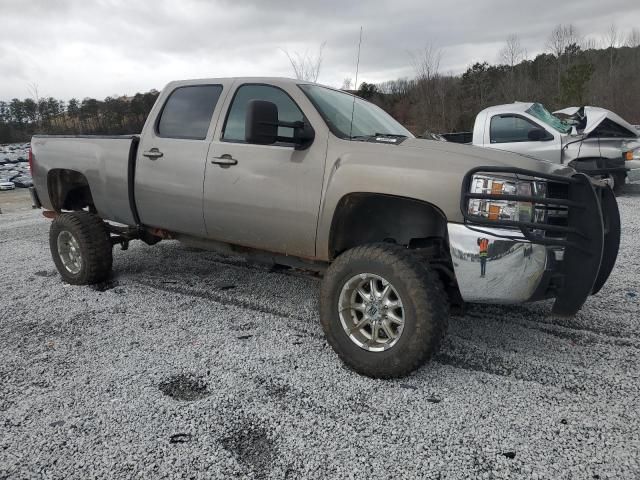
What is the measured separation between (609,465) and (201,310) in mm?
2996

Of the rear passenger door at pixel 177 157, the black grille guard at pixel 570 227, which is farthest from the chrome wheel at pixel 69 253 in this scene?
the black grille guard at pixel 570 227

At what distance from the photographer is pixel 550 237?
261 centimetres

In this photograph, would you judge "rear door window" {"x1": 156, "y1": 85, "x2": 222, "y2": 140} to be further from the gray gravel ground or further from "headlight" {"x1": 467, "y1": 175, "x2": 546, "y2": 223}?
"headlight" {"x1": 467, "y1": 175, "x2": 546, "y2": 223}

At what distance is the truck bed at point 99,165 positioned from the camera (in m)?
4.14

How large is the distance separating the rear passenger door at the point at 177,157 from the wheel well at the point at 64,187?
1170 mm

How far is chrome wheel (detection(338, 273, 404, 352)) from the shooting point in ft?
9.10

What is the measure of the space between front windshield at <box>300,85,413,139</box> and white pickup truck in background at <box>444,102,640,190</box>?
17.3 feet

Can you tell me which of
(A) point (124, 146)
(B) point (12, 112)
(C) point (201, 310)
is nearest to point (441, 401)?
(C) point (201, 310)

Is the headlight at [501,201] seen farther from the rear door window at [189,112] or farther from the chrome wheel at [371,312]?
the rear door window at [189,112]

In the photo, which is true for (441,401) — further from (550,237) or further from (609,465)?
(550,237)

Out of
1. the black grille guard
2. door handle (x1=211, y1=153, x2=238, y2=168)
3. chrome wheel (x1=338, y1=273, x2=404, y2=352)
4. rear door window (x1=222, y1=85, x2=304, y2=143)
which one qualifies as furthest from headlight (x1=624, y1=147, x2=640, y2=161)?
door handle (x1=211, y1=153, x2=238, y2=168)

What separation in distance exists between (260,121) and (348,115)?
90cm

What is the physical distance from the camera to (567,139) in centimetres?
850

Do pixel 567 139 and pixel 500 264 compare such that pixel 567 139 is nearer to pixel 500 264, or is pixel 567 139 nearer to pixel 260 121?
pixel 500 264
